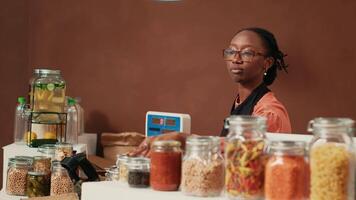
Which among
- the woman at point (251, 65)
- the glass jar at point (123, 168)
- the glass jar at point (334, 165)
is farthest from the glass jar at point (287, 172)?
the woman at point (251, 65)

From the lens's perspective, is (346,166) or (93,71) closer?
(346,166)

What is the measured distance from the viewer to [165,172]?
Answer: 4.51ft

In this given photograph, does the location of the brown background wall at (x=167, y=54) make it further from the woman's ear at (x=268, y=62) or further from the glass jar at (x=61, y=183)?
the glass jar at (x=61, y=183)

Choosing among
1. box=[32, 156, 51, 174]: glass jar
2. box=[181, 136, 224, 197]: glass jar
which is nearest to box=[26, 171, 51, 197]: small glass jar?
box=[32, 156, 51, 174]: glass jar

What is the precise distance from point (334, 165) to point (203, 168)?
11.1 inches

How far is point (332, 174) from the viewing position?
3.85 ft

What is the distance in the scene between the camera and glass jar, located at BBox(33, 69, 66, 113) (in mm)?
3045

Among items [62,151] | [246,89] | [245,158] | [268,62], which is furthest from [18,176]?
[245,158]

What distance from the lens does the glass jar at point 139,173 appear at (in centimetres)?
142

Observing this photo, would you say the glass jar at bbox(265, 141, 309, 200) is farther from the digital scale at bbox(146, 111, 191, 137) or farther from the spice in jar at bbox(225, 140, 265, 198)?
the digital scale at bbox(146, 111, 191, 137)

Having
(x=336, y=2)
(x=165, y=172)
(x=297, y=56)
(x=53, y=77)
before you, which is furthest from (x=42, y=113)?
(x=165, y=172)

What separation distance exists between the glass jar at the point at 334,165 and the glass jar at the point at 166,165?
32 centimetres

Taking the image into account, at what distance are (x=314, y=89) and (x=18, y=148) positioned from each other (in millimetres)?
1514

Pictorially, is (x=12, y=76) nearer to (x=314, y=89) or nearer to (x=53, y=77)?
(x=53, y=77)
